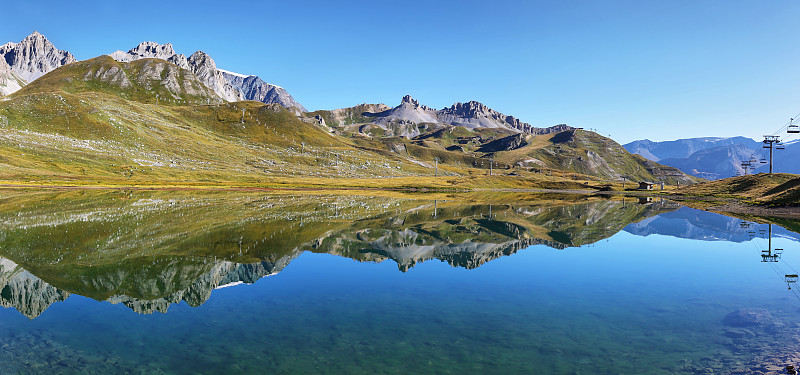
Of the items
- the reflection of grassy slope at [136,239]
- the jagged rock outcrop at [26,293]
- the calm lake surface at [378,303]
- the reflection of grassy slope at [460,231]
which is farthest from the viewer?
the reflection of grassy slope at [460,231]

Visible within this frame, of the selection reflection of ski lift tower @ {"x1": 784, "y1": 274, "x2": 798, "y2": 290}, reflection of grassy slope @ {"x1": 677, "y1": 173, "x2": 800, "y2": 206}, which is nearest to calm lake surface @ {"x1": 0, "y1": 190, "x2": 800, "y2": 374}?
reflection of ski lift tower @ {"x1": 784, "y1": 274, "x2": 798, "y2": 290}

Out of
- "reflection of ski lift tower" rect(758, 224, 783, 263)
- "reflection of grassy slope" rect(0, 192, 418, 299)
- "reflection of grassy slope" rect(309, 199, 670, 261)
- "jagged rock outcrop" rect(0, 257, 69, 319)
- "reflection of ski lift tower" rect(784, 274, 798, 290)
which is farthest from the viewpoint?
"reflection of grassy slope" rect(309, 199, 670, 261)

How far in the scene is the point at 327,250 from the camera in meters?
42.6

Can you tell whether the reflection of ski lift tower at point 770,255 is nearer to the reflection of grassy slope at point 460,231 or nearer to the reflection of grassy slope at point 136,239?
the reflection of grassy slope at point 460,231

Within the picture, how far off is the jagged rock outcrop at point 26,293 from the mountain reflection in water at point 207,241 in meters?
0.06

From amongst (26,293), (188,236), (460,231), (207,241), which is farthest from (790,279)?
(188,236)

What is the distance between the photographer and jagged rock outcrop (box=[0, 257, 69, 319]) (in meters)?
22.8

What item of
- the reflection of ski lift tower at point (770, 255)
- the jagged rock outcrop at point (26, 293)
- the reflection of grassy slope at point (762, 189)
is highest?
the reflection of grassy slope at point (762, 189)

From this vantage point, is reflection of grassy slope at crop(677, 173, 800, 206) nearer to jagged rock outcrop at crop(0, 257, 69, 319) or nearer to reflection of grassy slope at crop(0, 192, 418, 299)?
reflection of grassy slope at crop(0, 192, 418, 299)

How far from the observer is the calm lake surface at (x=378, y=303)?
16688mm

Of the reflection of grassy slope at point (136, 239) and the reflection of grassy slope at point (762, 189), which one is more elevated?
the reflection of grassy slope at point (762, 189)

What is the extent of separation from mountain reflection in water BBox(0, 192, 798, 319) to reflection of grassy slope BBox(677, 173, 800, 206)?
34087 millimetres

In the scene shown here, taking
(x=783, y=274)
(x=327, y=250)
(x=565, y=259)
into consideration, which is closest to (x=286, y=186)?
(x=327, y=250)

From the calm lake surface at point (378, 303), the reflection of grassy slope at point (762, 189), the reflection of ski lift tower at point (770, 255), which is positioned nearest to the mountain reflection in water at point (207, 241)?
the calm lake surface at point (378, 303)
